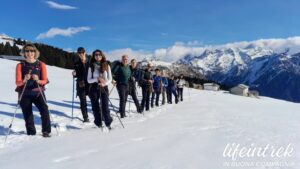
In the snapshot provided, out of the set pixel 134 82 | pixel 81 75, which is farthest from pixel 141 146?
pixel 134 82

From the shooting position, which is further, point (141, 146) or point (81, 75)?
point (81, 75)

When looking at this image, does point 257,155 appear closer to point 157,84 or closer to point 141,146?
point 141,146

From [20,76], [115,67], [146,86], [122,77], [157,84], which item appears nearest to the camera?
[20,76]

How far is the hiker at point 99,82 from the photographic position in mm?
10742

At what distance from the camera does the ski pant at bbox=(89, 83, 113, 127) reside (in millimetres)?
10711

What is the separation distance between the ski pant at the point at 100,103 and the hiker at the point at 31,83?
170 centimetres

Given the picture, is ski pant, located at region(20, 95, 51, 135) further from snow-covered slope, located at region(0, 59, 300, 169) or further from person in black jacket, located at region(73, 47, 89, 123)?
person in black jacket, located at region(73, 47, 89, 123)

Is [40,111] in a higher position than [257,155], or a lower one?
higher

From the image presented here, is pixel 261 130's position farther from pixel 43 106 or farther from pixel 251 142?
pixel 43 106

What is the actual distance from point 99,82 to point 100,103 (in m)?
0.65

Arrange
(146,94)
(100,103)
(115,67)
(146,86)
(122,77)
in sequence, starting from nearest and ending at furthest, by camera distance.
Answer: (100,103), (122,77), (115,67), (146,94), (146,86)

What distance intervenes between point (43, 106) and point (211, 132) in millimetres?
4497

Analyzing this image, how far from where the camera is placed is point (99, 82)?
35.6ft

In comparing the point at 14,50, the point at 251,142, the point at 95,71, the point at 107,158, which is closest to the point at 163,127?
the point at 95,71
